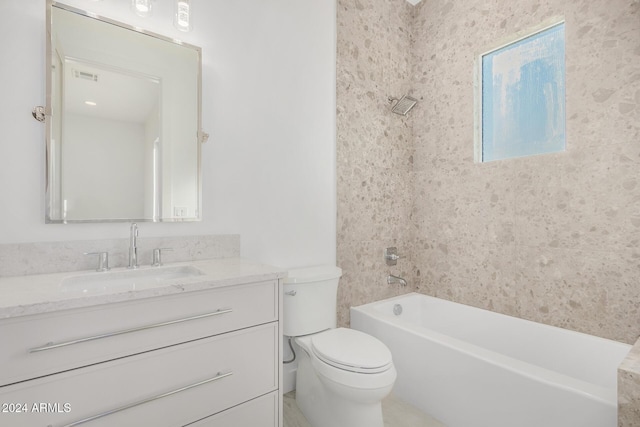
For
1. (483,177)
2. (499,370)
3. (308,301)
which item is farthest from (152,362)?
(483,177)

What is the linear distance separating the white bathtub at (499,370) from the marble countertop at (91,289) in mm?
1057

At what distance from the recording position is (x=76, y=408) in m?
0.96

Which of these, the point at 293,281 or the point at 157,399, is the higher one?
the point at 293,281

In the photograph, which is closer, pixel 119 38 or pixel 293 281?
pixel 119 38

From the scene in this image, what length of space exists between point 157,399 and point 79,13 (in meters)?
1.68

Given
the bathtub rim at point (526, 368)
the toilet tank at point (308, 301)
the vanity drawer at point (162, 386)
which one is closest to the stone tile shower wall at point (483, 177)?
the bathtub rim at point (526, 368)

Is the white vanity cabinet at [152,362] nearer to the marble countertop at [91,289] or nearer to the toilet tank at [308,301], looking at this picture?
the marble countertop at [91,289]

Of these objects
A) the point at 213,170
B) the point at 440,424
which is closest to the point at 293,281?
the point at 213,170

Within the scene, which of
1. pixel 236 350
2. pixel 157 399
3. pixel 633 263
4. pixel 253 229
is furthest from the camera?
pixel 253 229

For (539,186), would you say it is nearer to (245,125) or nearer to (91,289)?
(245,125)

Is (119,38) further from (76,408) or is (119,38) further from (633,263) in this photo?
(633,263)

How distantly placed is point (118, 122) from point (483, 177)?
2330 millimetres

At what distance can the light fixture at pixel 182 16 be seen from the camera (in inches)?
61.9

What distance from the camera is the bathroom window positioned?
198 centimetres
